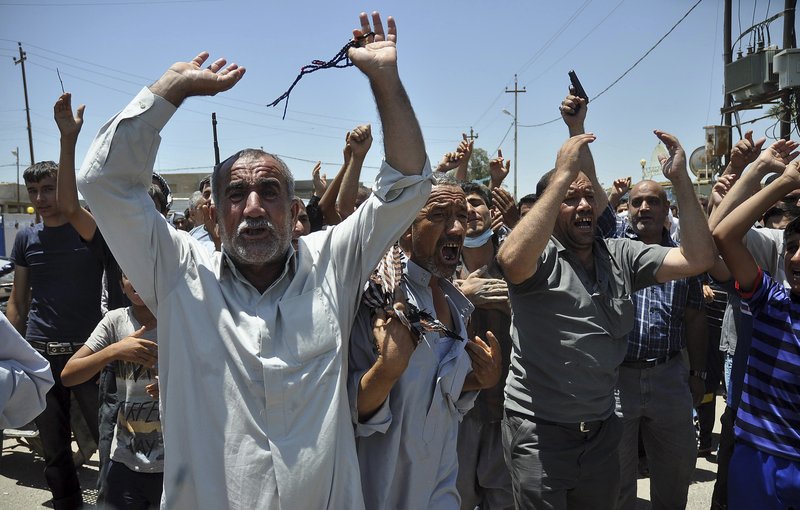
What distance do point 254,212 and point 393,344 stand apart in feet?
2.03

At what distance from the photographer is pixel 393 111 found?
7.63 ft

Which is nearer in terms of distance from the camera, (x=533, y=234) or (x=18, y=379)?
(x=18, y=379)

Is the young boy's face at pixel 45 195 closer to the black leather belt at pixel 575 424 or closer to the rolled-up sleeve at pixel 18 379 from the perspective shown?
the rolled-up sleeve at pixel 18 379

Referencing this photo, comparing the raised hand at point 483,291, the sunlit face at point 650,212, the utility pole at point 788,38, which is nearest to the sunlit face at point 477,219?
the raised hand at point 483,291

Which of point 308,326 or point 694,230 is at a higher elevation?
point 694,230

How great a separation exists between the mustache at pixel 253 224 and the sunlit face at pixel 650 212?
344 cm

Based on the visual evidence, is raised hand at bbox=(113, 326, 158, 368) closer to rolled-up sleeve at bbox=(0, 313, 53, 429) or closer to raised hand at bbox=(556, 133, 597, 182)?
rolled-up sleeve at bbox=(0, 313, 53, 429)

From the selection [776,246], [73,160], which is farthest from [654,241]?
[73,160]

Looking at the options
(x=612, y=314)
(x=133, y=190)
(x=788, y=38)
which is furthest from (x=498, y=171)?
(x=788, y=38)

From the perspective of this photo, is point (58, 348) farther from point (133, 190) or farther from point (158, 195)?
point (133, 190)

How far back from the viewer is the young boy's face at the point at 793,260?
3414 millimetres

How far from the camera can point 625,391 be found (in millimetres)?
4613

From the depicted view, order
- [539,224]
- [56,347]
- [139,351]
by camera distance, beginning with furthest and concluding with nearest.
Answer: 1. [56,347]
2. [139,351]
3. [539,224]

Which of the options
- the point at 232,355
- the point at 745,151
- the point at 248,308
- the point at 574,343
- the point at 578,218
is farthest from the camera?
the point at 745,151
